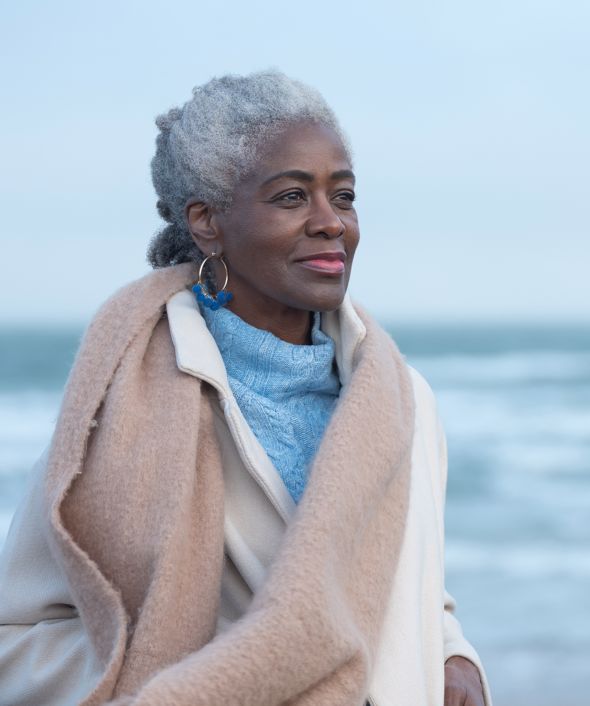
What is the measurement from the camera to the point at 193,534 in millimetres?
1773

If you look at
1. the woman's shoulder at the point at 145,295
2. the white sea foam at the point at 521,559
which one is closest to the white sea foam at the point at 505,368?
the white sea foam at the point at 521,559

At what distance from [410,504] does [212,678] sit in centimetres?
53

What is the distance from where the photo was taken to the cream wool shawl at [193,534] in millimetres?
1577

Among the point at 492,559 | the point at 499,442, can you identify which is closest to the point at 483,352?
the point at 499,442

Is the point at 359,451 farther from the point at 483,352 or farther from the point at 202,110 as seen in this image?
the point at 483,352

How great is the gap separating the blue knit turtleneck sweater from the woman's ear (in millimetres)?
114

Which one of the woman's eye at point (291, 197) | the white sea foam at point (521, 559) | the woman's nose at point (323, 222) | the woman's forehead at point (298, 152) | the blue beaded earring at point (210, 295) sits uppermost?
the woman's forehead at point (298, 152)

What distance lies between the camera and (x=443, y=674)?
194 cm

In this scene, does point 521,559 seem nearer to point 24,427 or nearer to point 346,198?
point 346,198

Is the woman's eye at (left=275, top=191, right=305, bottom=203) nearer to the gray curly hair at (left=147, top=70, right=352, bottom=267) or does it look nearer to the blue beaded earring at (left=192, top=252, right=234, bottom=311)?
the gray curly hair at (left=147, top=70, right=352, bottom=267)

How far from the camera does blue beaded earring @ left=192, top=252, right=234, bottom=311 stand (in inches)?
79.7

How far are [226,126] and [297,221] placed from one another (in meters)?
0.21

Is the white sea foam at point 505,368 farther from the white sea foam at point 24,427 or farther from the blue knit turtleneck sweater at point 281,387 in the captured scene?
the blue knit turtleneck sweater at point 281,387

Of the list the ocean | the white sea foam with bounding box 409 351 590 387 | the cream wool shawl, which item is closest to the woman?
the cream wool shawl
